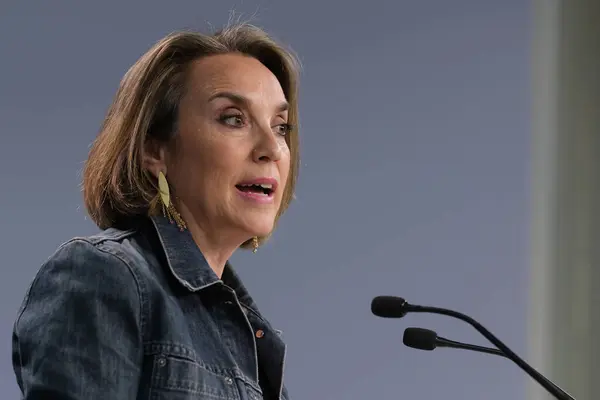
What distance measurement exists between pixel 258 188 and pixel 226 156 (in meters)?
0.08

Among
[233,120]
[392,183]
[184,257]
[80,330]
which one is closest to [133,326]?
[80,330]

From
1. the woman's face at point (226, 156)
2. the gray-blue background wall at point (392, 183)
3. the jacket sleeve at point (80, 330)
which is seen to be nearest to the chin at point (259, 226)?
the woman's face at point (226, 156)

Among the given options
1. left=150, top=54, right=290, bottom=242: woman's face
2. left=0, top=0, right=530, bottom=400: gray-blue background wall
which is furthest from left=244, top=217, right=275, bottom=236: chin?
left=0, top=0, right=530, bottom=400: gray-blue background wall

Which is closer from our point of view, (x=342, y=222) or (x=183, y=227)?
(x=183, y=227)

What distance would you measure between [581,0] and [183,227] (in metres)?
1.78

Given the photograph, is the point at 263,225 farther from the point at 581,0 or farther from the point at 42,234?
the point at 581,0

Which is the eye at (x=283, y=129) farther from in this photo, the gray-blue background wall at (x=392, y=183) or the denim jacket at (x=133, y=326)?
the gray-blue background wall at (x=392, y=183)

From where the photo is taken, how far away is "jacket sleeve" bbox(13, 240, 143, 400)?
41.1 inches

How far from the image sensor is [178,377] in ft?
3.80

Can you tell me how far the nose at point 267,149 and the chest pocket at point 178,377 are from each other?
14.0 inches

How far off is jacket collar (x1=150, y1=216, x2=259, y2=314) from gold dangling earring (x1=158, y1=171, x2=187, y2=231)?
11mm

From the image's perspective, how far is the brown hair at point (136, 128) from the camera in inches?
54.1

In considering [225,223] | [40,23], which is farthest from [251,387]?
[40,23]

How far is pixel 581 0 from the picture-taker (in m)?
2.69
